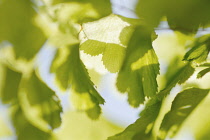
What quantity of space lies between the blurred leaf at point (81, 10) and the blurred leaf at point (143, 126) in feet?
0.68

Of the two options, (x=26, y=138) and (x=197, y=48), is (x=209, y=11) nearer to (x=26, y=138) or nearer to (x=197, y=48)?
(x=197, y=48)

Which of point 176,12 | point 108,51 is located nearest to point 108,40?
point 108,51

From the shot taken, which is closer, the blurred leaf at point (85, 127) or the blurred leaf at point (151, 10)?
the blurred leaf at point (151, 10)

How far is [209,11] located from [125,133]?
0.91 feet

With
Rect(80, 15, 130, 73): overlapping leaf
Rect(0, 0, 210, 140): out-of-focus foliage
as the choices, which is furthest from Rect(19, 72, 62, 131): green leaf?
Rect(80, 15, 130, 73): overlapping leaf

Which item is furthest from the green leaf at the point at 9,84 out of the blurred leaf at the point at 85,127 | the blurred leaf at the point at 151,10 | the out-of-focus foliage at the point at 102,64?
the blurred leaf at the point at 151,10

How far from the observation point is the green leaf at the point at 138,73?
62cm

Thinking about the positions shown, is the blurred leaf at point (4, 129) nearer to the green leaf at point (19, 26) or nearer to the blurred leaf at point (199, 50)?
the green leaf at point (19, 26)

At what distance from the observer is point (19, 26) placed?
1.79ft

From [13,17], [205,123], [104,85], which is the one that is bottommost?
[205,123]

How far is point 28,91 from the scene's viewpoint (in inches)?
23.9

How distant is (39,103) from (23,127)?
6 cm

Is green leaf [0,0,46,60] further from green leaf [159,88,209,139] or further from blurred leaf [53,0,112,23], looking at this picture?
green leaf [159,88,209,139]

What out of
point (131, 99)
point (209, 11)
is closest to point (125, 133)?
point (131, 99)
